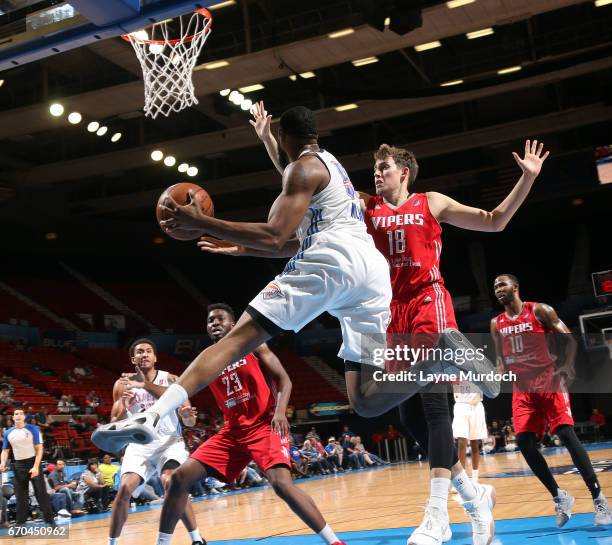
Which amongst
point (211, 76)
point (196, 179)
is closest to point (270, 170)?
point (196, 179)

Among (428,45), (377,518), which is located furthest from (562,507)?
(428,45)

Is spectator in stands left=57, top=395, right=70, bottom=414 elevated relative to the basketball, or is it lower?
lower

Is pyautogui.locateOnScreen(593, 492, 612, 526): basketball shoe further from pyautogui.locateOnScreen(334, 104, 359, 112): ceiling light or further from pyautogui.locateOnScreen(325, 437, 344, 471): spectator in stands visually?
pyautogui.locateOnScreen(325, 437, 344, 471): spectator in stands

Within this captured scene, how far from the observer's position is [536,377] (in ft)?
20.3

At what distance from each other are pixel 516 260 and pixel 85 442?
18.8 metres

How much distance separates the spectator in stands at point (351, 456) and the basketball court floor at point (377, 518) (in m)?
8.53

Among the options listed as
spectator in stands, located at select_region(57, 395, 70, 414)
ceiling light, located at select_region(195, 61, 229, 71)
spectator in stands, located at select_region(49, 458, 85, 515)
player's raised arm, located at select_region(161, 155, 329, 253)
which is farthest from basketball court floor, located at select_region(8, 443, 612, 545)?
ceiling light, located at select_region(195, 61, 229, 71)

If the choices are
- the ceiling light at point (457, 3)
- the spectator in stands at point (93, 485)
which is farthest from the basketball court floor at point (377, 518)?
the ceiling light at point (457, 3)

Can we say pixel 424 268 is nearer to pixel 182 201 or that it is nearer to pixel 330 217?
pixel 330 217

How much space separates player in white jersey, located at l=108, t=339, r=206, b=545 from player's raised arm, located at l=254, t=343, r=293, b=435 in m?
0.62

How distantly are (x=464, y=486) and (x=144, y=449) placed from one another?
2791 millimetres

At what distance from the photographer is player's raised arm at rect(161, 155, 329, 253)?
3.31 metres

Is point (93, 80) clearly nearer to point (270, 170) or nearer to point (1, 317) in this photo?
point (270, 170)

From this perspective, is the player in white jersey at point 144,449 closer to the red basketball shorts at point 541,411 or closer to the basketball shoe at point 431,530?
the basketball shoe at point 431,530
